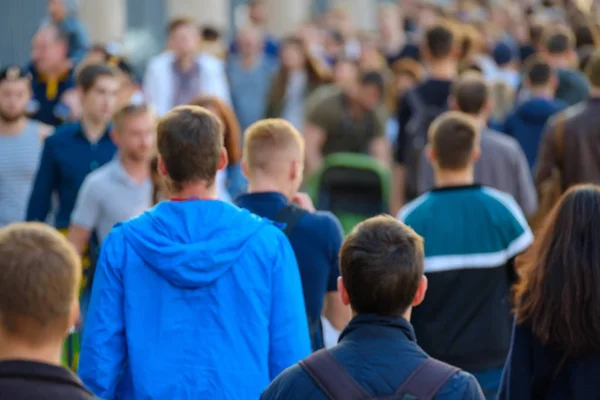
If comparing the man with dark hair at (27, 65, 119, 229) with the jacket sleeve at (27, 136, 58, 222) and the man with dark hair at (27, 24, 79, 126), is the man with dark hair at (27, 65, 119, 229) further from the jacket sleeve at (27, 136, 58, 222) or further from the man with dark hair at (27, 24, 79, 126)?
the man with dark hair at (27, 24, 79, 126)

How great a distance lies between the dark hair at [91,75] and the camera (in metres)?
8.31

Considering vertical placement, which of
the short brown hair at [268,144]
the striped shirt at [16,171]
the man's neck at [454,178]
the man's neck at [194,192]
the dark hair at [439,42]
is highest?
the dark hair at [439,42]

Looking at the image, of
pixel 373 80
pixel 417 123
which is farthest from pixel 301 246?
pixel 373 80

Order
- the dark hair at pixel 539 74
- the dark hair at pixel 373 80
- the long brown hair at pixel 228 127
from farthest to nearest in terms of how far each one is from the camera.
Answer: the dark hair at pixel 373 80
the dark hair at pixel 539 74
the long brown hair at pixel 228 127

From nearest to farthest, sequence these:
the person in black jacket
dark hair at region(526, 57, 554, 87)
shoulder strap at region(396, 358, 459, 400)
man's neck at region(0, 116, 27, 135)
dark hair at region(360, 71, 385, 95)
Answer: the person in black jacket, shoulder strap at region(396, 358, 459, 400), man's neck at region(0, 116, 27, 135), dark hair at region(526, 57, 554, 87), dark hair at region(360, 71, 385, 95)

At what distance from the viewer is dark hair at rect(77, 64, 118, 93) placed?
8.31 metres

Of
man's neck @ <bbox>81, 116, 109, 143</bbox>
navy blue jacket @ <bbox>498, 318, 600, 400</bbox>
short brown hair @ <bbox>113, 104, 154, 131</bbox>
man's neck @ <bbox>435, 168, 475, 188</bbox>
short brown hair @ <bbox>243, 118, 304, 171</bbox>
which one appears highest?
short brown hair @ <bbox>243, 118, 304, 171</bbox>

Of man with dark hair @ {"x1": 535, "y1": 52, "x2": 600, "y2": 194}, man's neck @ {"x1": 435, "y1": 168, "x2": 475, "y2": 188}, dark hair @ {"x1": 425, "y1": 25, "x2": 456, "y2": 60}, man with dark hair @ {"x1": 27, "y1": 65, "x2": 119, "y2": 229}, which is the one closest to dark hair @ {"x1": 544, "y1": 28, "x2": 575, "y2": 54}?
dark hair @ {"x1": 425, "y1": 25, "x2": 456, "y2": 60}

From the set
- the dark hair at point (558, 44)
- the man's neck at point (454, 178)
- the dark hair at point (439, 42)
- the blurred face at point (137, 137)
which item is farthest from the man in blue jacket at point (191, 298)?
the dark hair at point (558, 44)

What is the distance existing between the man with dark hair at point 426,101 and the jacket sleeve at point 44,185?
126 inches

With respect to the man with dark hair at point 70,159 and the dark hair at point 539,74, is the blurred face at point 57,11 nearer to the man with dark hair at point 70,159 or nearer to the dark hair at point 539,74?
the dark hair at point 539,74

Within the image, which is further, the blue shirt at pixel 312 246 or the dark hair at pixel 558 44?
the dark hair at pixel 558 44

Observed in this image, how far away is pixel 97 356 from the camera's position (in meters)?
4.50

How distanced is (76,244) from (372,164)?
125 inches
